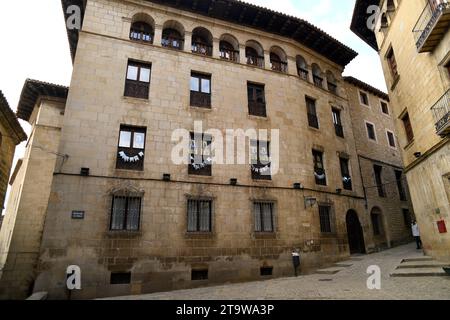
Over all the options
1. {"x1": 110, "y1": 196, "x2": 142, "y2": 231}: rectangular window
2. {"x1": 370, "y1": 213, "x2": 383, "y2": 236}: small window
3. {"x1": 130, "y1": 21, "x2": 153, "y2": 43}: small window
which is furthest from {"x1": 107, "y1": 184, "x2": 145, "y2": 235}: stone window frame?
{"x1": 370, "y1": 213, "x2": 383, "y2": 236}: small window

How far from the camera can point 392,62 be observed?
14.2 meters

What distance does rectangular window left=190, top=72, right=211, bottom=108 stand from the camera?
1298cm

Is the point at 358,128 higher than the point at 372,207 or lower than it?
higher

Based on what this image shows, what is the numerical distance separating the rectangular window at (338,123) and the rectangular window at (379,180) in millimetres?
3888

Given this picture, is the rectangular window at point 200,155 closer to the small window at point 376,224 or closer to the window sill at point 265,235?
the window sill at point 265,235

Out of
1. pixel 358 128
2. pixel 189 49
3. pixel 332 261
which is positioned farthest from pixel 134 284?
pixel 358 128

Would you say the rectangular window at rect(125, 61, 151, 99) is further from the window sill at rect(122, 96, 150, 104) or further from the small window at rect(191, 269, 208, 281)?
the small window at rect(191, 269, 208, 281)

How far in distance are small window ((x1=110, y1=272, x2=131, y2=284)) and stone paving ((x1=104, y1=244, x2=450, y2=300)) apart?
0.83 meters

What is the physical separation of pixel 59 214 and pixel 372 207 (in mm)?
16269

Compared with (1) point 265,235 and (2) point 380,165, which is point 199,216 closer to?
(1) point 265,235

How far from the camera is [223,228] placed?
1143 centimetres

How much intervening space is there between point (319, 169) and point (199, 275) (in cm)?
Answer: 813

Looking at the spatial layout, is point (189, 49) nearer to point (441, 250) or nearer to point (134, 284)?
point (134, 284)

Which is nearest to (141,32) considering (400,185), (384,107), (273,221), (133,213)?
(133,213)
